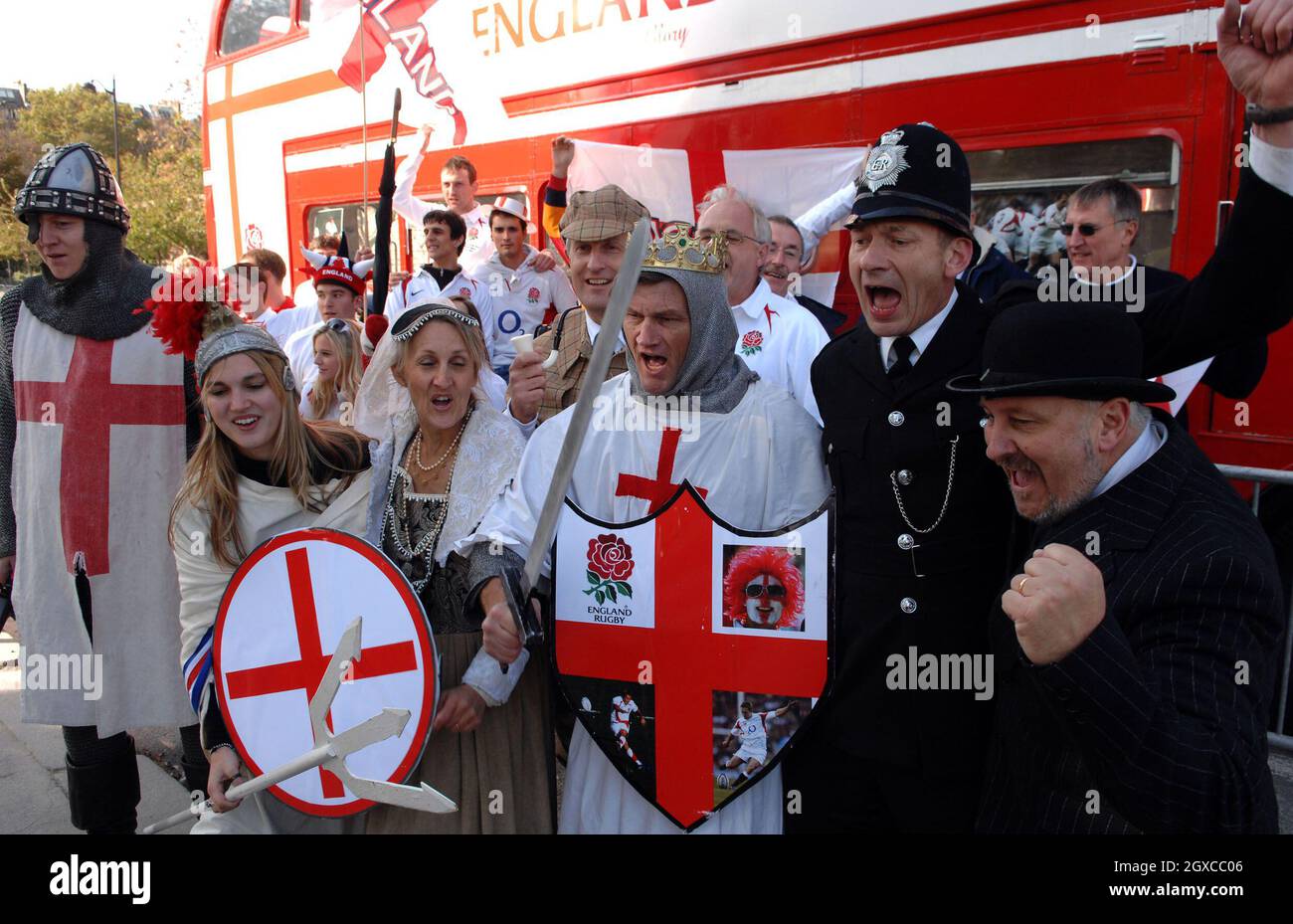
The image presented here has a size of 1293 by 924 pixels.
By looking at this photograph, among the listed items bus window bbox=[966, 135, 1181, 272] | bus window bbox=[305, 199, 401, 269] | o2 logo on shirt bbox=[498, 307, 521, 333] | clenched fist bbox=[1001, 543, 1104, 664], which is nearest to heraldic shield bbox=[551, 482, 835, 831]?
clenched fist bbox=[1001, 543, 1104, 664]

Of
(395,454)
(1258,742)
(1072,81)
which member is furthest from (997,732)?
(1072,81)

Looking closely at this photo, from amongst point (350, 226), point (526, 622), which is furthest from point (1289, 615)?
point (350, 226)

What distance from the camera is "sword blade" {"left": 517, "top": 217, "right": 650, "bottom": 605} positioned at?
1.59m

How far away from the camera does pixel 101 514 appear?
3.44m

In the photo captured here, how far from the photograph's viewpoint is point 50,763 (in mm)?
4258

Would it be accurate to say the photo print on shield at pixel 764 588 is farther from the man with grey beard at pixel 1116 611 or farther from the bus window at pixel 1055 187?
the bus window at pixel 1055 187

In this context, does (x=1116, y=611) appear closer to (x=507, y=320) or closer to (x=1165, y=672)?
(x=1165, y=672)

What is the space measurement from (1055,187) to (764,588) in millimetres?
3072

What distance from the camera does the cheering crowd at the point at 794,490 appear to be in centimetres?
153

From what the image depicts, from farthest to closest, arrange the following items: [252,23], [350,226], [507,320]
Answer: [252,23]
[350,226]
[507,320]

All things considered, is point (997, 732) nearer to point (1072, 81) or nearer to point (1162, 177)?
point (1162, 177)

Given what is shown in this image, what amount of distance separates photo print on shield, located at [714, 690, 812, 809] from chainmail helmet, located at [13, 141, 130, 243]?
277 cm

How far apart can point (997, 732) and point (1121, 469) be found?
1.98 ft
